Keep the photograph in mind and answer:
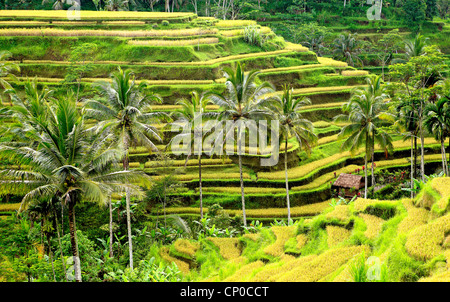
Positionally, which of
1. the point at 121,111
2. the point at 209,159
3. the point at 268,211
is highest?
the point at 121,111

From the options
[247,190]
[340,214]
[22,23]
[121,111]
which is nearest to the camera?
[340,214]

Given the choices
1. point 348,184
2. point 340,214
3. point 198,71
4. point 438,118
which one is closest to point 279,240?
point 340,214

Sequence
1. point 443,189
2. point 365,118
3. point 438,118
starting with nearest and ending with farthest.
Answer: point 443,189 → point 438,118 → point 365,118

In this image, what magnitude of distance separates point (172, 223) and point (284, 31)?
1791 inches

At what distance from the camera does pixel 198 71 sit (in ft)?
117

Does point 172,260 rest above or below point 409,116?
below

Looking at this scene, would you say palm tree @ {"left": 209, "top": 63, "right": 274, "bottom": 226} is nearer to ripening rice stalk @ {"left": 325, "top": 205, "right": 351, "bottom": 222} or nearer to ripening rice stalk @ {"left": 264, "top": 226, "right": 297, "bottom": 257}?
ripening rice stalk @ {"left": 264, "top": 226, "right": 297, "bottom": 257}

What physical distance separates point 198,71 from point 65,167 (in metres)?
24.0

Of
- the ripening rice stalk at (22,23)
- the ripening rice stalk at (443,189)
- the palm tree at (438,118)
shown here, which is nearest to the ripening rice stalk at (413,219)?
the ripening rice stalk at (443,189)

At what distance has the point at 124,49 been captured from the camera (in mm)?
38219

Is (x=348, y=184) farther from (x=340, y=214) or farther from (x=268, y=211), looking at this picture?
(x=340, y=214)

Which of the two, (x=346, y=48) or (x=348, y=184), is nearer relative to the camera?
(x=348, y=184)

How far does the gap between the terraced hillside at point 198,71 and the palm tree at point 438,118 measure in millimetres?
6404

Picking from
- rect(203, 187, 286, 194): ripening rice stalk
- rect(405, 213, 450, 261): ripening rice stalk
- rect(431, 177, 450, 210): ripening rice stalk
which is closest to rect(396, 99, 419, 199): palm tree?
rect(203, 187, 286, 194): ripening rice stalk
